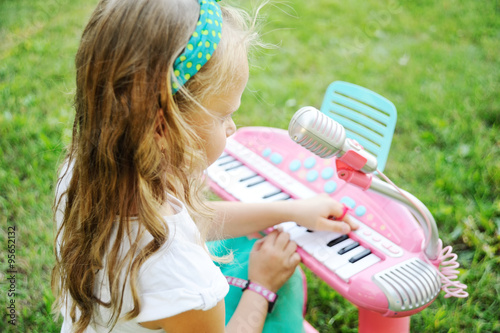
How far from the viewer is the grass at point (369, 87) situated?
1.68m

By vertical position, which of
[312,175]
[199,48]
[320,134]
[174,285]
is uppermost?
[199,48]

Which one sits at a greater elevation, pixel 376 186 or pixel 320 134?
pixel 320 134

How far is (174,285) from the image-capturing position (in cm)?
82

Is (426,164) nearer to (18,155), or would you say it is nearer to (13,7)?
(18,155)

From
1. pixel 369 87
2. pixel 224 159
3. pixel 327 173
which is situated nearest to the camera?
pixel 327 173

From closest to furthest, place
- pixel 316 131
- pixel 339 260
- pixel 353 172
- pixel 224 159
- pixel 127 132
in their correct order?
pixel 127 132, pixel 316 131, pixel 353 172, pixel 339 260, pixel 224 159

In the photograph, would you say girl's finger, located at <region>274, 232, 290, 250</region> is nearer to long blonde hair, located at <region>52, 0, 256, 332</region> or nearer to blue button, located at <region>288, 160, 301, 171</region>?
blue button, located at <region>288, 160, 301, 171</region>

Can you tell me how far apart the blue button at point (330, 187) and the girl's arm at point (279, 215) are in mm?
57

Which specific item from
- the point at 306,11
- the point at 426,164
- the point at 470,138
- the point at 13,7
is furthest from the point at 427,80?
the point at 13,7

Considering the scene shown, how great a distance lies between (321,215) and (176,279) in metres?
0.49

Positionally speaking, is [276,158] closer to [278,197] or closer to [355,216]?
[278,197]

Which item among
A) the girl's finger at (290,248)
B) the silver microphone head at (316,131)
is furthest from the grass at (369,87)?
the girl's finger at (290,248)

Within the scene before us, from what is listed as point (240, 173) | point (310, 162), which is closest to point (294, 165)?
point (310, 162)

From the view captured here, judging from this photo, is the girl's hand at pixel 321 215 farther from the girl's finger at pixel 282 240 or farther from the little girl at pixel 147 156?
the little girl at pixel 147 156
